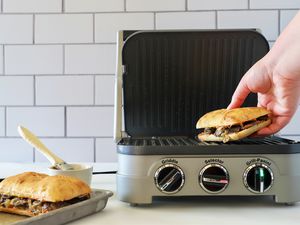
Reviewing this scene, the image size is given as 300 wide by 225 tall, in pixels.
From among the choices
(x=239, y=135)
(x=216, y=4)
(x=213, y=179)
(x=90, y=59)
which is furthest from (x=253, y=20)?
(x=213, y=179)

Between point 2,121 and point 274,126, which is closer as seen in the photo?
point 274,126

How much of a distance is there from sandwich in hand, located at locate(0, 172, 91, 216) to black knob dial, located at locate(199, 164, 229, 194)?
0.64 ft

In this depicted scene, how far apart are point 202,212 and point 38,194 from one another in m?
0.27

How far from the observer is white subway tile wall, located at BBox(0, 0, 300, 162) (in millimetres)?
1507

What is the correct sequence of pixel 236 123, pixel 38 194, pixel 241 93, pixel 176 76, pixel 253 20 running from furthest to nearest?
1. pixel 253 20
2. pixel 176 76
3. pixel 241 93
4. pixel 236 123
5. pixel 38 194

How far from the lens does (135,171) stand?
75cm

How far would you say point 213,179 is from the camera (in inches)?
29.5

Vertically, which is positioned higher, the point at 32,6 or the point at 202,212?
the point at 32,6

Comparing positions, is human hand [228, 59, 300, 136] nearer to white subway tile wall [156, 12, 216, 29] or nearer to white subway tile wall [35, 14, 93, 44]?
white subway tile wall [156, 12, 216, 29]

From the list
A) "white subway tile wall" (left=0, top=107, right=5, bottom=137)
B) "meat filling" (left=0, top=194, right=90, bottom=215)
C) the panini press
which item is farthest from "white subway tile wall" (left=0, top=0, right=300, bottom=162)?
"meat filling" (left=0, top=194, right=90, bottom=215)

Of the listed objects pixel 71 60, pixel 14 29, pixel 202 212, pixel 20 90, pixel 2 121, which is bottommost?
pixel 202 212

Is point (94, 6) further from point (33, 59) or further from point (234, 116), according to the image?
point (234, 116)

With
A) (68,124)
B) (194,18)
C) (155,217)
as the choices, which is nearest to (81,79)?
(68,124)

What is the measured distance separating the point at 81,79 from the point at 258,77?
2.56 feet
